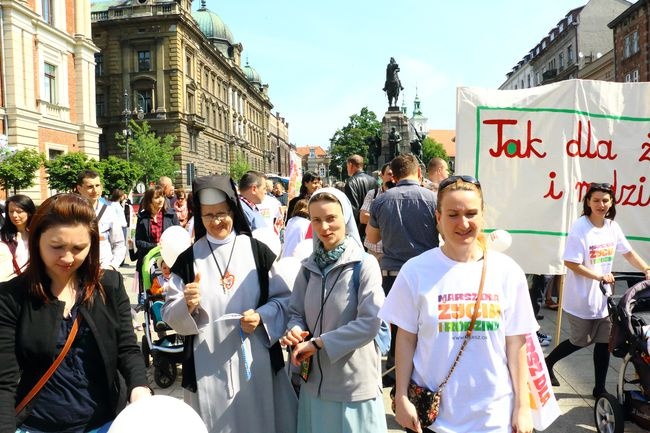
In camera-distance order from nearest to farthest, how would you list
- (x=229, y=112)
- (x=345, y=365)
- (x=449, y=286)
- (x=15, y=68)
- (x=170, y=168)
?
(x=449, y=286) → (x=345, y=365) → (x=15, y=68) → (x=170, y=168) → (x=229, y=112)

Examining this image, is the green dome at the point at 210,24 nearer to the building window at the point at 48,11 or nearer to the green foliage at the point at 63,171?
the building window at the point at 48,11

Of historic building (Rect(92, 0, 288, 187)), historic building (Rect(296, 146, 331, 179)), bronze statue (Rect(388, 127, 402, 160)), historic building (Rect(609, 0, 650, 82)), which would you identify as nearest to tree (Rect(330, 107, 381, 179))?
historic building (Rect(92, 0, 288, 187))

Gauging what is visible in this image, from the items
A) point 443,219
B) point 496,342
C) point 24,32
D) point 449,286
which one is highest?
point 24,32

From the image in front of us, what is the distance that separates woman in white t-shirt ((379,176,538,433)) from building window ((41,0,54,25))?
34.3 m

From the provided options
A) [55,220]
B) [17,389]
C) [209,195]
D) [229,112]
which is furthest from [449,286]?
[229,112]

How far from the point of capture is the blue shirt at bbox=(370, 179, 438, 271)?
4762mm

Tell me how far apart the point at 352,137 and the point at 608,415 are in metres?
58.5

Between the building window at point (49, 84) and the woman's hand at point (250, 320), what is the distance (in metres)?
32.7

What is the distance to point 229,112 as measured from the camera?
73.8 m

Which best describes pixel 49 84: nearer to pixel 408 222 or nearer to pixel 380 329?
pixel 408 222

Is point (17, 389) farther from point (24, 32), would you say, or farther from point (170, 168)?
point (170, 168)

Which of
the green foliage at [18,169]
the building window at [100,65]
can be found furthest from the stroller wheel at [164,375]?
the building window at [100,65]

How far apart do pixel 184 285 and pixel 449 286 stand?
1.37 metres

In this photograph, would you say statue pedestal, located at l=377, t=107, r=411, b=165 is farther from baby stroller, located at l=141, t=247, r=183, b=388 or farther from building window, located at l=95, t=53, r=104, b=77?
building window, located at l=95, t=53, r=104, b=77
